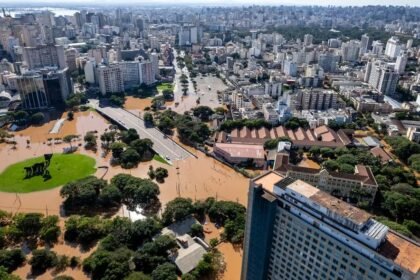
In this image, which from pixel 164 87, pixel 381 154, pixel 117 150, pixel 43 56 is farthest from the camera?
pixel 43 56

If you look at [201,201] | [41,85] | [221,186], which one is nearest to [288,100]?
[221,186]

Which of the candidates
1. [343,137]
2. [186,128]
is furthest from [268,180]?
[343,137]

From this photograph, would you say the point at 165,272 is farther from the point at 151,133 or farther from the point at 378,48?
the point at 378,48

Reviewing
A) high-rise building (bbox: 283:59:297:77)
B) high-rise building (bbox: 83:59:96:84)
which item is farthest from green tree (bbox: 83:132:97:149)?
high-rise building (bbox: 283:59:297:77)

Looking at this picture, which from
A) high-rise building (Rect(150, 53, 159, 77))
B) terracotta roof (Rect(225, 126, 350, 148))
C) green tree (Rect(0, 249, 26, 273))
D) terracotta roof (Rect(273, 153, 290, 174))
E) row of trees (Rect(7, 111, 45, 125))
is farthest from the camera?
high-rise building (Rect(150, 53, 159, 77))

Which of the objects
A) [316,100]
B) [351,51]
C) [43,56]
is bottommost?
[316,100]

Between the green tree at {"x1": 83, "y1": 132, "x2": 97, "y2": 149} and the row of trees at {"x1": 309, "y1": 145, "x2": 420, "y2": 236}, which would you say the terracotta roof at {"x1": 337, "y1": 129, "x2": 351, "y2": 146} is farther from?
the green tree at {"x1": 83, "y1": 132, "x2": 97, "y2": 149}
